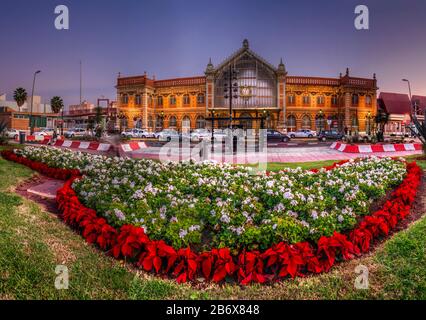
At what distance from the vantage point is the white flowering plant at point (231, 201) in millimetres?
4086

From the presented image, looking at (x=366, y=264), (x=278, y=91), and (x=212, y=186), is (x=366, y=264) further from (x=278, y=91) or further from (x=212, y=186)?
(x=278, y=91)

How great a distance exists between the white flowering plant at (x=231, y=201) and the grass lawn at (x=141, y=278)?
2.06ft

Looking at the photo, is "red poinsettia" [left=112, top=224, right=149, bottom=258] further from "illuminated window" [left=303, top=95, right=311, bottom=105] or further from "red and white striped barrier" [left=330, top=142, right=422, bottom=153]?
"illuminated window" [left=303, top=95, right=311, bottom=105]

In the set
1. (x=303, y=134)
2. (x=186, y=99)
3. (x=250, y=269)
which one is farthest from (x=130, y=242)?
(x=186, y=99)

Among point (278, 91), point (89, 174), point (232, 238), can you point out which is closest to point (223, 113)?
point (278, 91)

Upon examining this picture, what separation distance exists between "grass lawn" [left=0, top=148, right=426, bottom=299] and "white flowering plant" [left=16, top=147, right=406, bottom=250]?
2.06 feet

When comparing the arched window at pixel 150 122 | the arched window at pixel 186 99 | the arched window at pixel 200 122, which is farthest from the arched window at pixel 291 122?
the arched window at pixel 150 122

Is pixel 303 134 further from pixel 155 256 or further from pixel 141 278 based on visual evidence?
pixel 141 278

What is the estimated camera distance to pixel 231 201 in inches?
204

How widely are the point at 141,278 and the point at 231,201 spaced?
2168 mm

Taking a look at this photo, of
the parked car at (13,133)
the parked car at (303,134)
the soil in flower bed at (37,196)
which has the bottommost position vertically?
the soil in flower bed at (37,196)

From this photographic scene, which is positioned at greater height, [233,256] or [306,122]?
[306,122]

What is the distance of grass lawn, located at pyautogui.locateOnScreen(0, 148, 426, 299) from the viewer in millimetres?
3094

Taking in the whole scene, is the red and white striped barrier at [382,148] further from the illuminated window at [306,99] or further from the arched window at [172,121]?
the arched window at [172,121]
